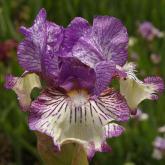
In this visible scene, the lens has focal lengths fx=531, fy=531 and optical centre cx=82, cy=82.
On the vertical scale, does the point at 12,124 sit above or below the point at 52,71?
below

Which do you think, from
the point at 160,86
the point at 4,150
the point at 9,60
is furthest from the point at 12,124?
the point at 160,86

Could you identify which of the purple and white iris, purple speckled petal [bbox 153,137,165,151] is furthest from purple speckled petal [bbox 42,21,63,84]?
purple speckled petal [bbox 153,137,165,151]

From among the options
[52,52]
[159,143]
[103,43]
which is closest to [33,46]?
[52,52]

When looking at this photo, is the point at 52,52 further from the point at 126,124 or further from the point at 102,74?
the point at 126,124

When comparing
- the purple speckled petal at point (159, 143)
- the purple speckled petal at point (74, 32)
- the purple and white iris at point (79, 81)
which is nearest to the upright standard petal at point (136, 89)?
the purple and white iris at point (79, 81)

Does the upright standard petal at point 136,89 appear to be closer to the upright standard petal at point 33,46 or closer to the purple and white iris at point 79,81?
the purple and white iris at point 79,81

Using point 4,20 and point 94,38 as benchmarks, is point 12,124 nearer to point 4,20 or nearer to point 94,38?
point 4,20

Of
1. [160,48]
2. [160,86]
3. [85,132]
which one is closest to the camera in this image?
[85,132]
